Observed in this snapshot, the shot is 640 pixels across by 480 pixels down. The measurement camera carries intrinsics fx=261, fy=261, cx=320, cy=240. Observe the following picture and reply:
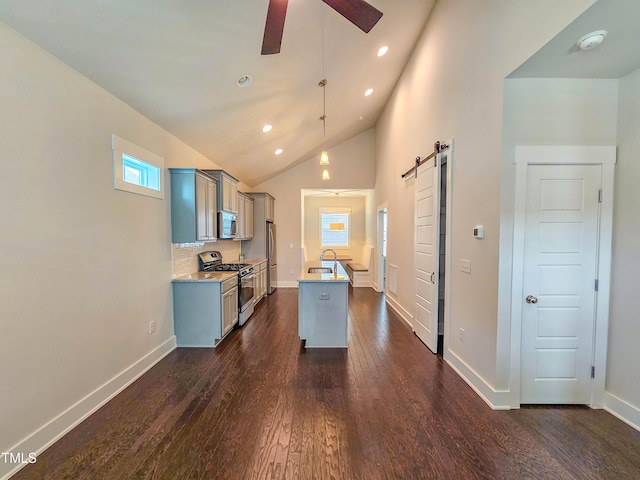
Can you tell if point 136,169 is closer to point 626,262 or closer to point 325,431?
point 325,431

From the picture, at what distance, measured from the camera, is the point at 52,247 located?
1.84 metres

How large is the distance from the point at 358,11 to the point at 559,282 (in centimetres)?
261

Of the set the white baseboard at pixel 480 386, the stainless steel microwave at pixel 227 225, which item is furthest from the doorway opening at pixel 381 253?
the white baseboard at pixel 480 386

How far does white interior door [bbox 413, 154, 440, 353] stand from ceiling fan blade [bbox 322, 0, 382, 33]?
6.12 feet

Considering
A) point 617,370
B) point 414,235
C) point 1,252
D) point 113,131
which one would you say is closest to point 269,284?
point 414,235

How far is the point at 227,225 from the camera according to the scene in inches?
177

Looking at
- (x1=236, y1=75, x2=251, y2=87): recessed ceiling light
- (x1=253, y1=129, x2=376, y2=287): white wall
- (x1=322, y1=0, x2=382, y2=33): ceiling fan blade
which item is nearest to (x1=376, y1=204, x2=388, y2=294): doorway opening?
(x1=253, y1=129, x2=376, y2=287): white wall

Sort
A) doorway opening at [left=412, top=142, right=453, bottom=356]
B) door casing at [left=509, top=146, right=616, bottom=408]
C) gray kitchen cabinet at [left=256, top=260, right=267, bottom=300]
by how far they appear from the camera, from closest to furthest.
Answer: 1. door casing at [left=509, top=146, right=616, bottom=408]
2. doorway opening at [left=412, top=142, right=453, bottom=356]
3. gray kitchen cabinet at [left=256, top=260, right=267, bottom=300]

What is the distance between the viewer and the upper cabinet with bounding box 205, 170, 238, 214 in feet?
13.2

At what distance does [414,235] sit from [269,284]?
12.6 feet

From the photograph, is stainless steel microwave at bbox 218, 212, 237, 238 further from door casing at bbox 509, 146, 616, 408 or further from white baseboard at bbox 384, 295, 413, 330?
door casing at bbox 509, 146, 616, 408

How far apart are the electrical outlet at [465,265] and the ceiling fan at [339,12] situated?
223cm

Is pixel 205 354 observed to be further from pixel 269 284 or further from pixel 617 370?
pixel 617 370

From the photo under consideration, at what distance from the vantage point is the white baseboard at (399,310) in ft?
13.9
